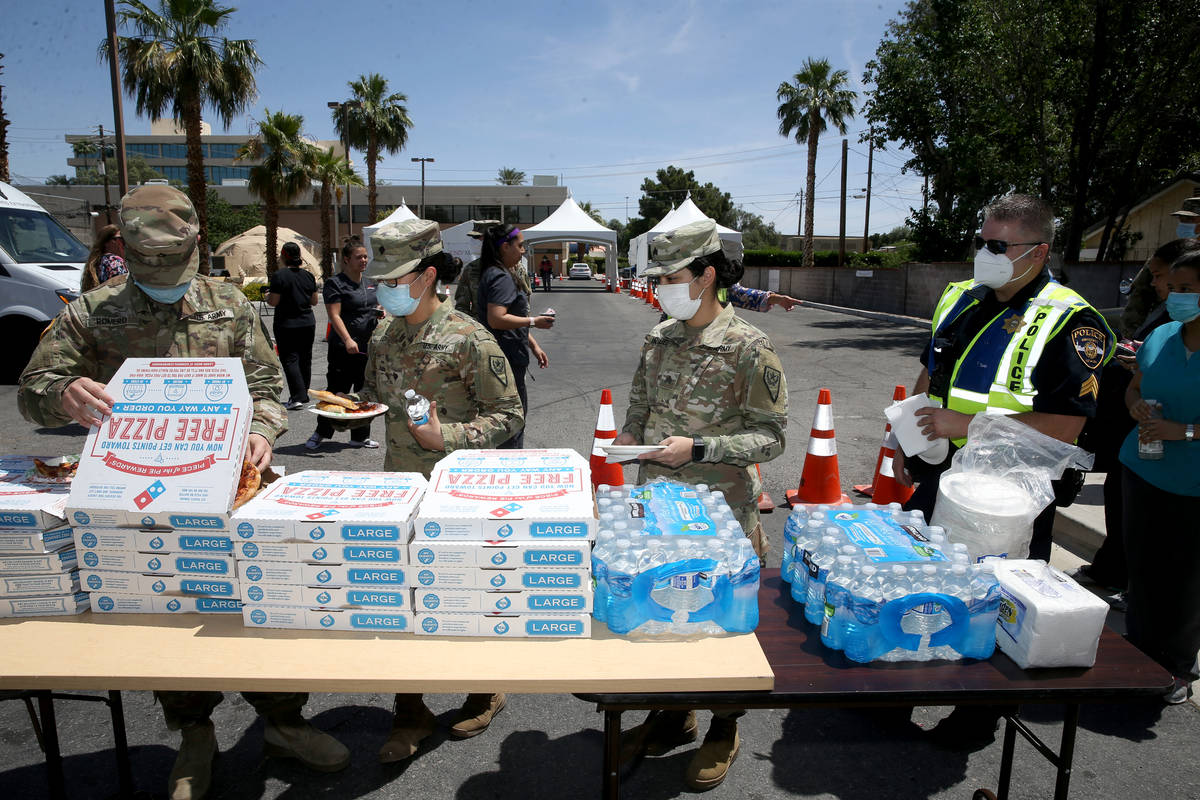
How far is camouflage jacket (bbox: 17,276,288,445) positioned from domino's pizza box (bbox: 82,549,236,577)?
65 centimetres

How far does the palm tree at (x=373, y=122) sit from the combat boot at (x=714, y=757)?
39702 mm

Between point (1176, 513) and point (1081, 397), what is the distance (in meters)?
0.95

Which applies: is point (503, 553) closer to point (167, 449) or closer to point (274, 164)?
point (167, 449)

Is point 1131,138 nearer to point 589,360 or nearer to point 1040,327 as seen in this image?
point 589,360

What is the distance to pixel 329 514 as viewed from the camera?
6.68ft

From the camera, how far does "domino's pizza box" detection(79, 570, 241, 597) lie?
2172mm

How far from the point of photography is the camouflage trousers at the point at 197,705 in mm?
2650

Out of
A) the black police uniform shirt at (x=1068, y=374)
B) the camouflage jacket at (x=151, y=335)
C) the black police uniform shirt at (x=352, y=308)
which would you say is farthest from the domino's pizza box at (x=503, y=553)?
the black police uniform shirt at (x=352, y=308)

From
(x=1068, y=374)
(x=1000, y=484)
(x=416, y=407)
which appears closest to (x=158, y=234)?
(x=416, y=407)

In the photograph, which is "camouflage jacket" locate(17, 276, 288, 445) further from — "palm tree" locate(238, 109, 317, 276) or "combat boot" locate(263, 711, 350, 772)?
"palm tree" locate(238, 109, 317, 276)

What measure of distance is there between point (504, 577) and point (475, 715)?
1.55 meters

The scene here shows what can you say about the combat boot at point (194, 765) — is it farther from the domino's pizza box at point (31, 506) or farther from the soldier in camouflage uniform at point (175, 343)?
the domino's pizza box at point (31, 506)

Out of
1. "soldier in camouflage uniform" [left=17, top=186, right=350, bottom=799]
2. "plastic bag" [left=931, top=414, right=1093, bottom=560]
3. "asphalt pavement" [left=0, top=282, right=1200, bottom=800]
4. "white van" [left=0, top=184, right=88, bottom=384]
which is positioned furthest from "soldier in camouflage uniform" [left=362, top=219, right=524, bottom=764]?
"white van" [left=0, top=184, right=88, bottom=384]

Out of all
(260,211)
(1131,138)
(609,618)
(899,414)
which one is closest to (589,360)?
(899,414)
